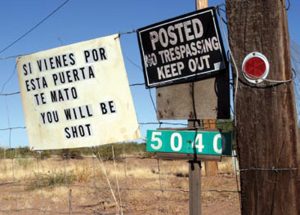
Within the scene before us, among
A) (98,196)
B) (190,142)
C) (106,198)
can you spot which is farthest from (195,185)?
(98,196)

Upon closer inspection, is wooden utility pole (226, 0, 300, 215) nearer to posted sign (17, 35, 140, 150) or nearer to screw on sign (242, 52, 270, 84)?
screw on sign (242, 52, 270, 84)

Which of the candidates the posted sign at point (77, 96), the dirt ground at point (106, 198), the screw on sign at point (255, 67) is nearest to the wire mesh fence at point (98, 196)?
the dirt ground at point (106, 198)

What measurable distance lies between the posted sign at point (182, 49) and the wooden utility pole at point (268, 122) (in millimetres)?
344

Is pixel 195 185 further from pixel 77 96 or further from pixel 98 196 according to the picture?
pixel 98 196

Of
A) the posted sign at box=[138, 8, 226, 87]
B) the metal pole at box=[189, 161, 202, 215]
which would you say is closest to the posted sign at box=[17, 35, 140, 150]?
the posted sign at box=[138, 8, 226, 87]

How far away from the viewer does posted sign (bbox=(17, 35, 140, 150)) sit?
5.15m

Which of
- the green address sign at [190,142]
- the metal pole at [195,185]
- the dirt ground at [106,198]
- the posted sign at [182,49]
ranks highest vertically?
the posted sign at [182,49]

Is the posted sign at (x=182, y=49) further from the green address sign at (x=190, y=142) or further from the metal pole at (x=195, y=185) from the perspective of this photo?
the metal pole at (x=195, y=185)

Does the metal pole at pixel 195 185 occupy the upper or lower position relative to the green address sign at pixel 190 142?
lower

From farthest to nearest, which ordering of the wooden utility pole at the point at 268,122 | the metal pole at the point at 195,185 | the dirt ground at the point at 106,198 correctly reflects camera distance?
the dirt ground at the point at 106,198 < the metal pole at the point at 195,185 < the wooden utility pole at the point at 268,122

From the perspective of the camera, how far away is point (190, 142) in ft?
14.1

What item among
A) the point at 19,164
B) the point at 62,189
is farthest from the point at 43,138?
the point at 19,164

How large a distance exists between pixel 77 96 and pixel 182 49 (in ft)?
4.89

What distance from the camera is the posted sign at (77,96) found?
515 centimetres
